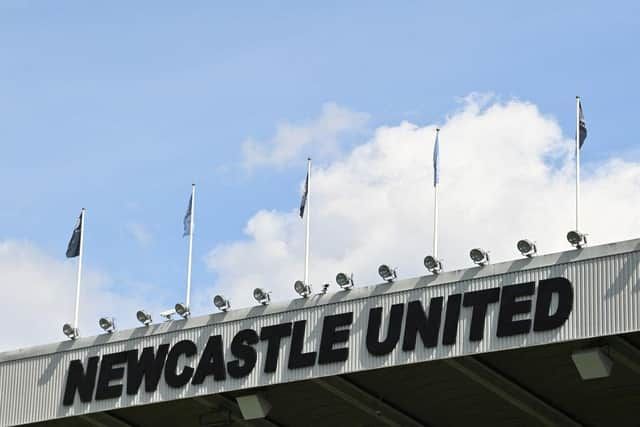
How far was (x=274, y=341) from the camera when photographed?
44.2m

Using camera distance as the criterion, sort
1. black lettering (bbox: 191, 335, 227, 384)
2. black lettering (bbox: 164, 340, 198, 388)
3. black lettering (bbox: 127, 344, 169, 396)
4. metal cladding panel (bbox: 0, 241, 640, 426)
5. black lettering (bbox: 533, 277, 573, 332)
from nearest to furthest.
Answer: metal cladding panel (bbox: 0, 241, 640, 426)
black lettering (bbox: 533, 277, 573, 332)
black lettering (bbox: 191, 335, 227, 384)
black lettering (bbox: 164, 340, 198, 388)
black lettering (bbox: 127, 344, 169, 396)

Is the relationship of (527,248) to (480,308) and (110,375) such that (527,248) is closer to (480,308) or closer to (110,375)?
(480,308)

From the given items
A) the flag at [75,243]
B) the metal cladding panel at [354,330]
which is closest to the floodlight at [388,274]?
the metal cladding panel at [354,330]

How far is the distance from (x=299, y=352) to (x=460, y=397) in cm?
486

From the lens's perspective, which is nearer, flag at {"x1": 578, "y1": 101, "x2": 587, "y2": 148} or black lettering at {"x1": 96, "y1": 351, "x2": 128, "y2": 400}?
flag at {"x1": 578, "y1": 101, "x2": 587, "y2": 148}

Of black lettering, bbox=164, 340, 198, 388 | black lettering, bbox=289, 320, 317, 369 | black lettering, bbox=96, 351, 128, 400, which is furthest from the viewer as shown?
black lettering, bbox=96, 351, 128, 400

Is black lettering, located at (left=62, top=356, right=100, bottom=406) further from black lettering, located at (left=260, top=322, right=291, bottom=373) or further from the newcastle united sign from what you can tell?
black lettering, located at (left=260, top=322, right=291, bottom=373)

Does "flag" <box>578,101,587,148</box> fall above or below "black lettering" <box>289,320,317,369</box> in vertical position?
above

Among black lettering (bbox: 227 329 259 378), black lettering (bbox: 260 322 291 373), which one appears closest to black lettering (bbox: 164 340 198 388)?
black lettering (bbox: 227 329 259 378)

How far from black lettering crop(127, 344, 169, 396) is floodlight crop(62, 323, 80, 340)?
2606 millimetres

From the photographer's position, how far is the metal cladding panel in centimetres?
3906

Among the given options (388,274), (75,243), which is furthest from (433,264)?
(75,243)

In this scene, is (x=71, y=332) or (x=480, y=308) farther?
(x=71, y=332)

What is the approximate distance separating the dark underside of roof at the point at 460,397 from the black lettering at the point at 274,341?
4.36 ft
